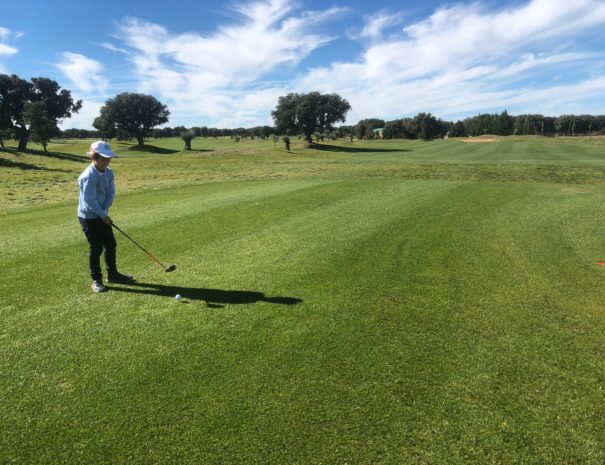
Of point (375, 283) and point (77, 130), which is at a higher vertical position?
point (77, 130)

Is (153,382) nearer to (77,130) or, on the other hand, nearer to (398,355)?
(398,355)

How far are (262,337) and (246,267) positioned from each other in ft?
10.1

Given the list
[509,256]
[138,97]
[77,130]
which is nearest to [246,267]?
[509,256]

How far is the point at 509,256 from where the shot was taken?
904 cm

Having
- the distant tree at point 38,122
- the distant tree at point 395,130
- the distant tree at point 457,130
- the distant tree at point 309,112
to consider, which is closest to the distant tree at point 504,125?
the distant tree at point 457,130

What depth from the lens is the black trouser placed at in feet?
24.1

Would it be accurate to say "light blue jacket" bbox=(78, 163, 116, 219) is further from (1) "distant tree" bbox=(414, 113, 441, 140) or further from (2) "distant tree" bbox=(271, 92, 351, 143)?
(1) "distant tree" bbox=(414, 113, 441, 140)

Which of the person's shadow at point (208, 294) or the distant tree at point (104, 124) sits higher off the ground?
the distant tree at point (104, 124)

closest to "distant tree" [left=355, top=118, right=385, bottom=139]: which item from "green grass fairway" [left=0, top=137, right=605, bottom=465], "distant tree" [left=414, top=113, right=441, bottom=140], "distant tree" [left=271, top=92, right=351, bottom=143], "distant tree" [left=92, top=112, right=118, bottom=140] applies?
"distant tree" [left=414, top=113, right=441, bottom=140]

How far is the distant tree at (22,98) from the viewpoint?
63156mm

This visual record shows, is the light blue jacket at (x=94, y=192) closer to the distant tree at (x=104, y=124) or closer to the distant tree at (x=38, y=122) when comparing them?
the distant tree at (x=38, y=122)

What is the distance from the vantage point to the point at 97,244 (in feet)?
24.6

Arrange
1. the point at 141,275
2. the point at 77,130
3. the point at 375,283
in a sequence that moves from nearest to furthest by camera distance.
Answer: the point at 375,283
the point at 141,275
the point at 77,130

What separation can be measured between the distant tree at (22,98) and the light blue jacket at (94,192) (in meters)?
64.6
